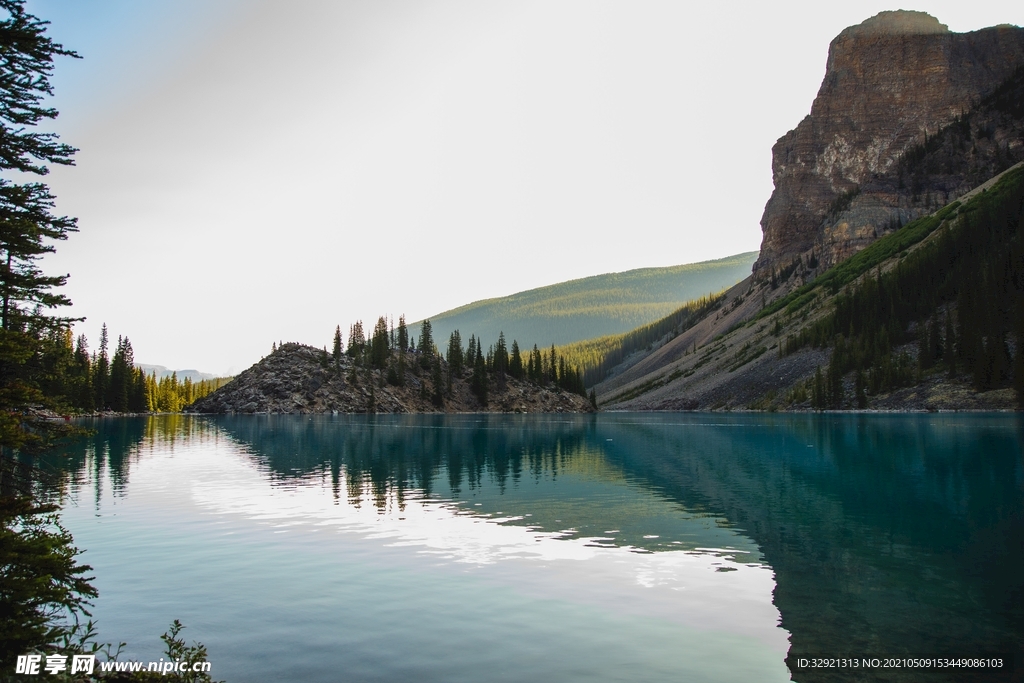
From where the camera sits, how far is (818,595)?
22.2 m

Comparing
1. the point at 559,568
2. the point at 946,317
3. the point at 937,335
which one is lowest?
the point at 559,568

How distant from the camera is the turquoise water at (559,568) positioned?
17.2 metres

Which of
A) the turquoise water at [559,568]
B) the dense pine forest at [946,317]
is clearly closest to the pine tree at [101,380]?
the turquoise water at [559,568]

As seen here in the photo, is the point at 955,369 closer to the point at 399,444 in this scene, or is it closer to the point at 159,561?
the point at 399,444

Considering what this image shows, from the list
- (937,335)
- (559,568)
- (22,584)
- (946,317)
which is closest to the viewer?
(22,584)

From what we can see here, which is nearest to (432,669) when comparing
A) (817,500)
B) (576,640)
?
(576,640)

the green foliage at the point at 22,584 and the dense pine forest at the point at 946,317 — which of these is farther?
the dense pine forest at the point at 946,317

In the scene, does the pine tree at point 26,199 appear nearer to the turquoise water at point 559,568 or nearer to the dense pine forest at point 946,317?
the turquoise water at point 559,568

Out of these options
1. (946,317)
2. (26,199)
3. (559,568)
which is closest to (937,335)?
(946,317)

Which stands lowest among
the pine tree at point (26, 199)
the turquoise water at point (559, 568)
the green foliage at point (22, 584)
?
the turquoise water at point (559, 568)

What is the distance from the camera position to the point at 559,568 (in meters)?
25.5

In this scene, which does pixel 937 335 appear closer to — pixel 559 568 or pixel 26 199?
pixel 559 568

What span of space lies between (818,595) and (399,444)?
231 ft

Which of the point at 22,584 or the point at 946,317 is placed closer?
the point at 22,584
